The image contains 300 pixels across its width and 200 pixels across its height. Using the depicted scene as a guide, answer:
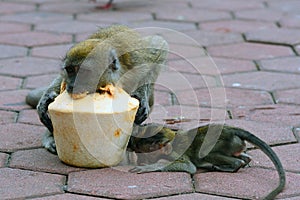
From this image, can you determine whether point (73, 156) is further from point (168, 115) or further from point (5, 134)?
point (168, 115)

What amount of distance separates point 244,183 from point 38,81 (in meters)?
2.04

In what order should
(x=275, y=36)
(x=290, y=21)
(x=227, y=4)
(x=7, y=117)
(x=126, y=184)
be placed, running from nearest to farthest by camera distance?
(x=126, y=184) < (x=7, y=117) < (x=275, y=36) < (x=290, y=21) < (x=227, y=4)

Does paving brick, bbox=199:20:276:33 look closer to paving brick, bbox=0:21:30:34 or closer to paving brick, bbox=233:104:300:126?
paving brick, bbox=0:21:30:34

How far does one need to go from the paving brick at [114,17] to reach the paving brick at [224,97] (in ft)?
5.48

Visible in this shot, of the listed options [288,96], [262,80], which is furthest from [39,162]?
[262,80]

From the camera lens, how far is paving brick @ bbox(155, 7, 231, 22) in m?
6.57

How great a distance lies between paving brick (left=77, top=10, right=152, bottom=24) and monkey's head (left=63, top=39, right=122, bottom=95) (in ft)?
9.47

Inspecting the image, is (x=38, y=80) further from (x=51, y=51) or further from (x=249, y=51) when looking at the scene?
(x=249, y=51)

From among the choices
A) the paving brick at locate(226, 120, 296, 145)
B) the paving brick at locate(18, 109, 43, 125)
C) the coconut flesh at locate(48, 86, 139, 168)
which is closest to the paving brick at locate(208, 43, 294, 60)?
the paving brick at locate(226, 120, 296, 145)

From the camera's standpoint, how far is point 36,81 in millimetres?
5152

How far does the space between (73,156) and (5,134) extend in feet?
2.21

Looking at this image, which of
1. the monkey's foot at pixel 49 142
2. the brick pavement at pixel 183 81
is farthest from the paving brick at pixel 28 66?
the monkey's foot at pixel 49 142

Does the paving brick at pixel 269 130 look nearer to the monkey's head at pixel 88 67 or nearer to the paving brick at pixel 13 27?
the monkey's head at pixel 88 67

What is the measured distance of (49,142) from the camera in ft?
13.1
